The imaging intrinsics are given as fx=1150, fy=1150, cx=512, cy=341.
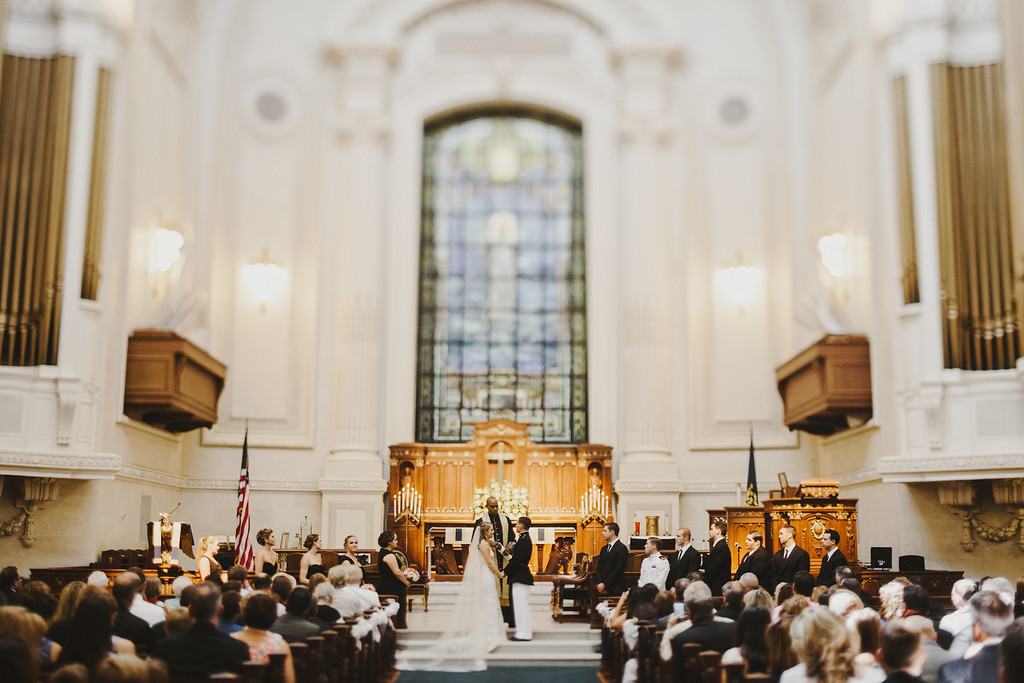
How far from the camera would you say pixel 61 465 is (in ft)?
40.3

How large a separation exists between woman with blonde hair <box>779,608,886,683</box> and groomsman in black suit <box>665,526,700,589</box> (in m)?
6.81

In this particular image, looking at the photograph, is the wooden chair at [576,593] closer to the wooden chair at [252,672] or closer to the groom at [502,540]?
the groom at [502,540]

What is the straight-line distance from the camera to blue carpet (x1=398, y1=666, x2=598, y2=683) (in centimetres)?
999

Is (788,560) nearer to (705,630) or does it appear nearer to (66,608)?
(705,630)

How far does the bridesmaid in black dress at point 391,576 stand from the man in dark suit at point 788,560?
3678 mm

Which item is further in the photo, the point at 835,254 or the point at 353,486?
the point at 353,486

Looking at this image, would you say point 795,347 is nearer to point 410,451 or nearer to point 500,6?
point 410,451

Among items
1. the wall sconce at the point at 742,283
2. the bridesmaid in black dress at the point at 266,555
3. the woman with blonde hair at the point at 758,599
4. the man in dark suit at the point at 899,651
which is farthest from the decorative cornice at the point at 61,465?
the man in dark suit at the point at 899,651

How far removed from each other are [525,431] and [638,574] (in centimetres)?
439

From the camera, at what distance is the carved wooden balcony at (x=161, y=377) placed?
45.2 feet

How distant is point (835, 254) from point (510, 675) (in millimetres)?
8024

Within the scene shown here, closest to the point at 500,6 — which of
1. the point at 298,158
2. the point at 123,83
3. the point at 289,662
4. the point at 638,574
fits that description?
the point at 298,158

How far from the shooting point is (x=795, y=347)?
55.6ft

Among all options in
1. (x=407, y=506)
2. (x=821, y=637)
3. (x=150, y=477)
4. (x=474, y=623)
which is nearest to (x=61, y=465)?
(x=150, y=477)
